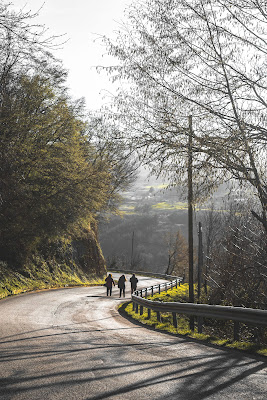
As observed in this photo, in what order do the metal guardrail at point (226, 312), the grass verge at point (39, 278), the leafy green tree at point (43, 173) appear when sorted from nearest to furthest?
the metal guardrail at point (226, 312) < the leafy green tree at point (43, 173) < the grass verge at point (39, 278)

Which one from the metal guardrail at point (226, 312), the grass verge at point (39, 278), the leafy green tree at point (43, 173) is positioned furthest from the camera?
the grass verge at point (39, 278)

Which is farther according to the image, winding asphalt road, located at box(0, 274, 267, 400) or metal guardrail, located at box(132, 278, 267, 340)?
metal guardrail, located at box(132, 278, 267, 340)

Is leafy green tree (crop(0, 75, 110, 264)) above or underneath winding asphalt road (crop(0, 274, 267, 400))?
above

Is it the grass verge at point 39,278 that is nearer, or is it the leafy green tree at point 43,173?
the leafy green tree at point 43,173

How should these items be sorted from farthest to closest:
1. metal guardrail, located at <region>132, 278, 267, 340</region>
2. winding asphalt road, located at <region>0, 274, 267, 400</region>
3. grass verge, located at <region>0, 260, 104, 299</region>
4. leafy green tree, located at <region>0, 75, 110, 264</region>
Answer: grass verge, located at <region>0, 260, 104, 299</region>
leafy green tree, located at <region>0, 75, 110, 264</region>
metal guardrail, located at <region>132, 278, 267, 340</region>
winding asphalt road, located at <region>0, 274, 267, 400</region>

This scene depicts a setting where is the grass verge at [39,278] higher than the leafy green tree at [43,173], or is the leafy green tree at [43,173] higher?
the leafy green tree at [43,173]

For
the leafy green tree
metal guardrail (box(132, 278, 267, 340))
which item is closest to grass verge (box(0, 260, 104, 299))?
the leafy green tree

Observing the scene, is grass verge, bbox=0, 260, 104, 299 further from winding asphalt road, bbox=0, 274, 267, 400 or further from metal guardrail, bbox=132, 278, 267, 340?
Answer: winding asphalt road, bbox=0, 274, 267, 400

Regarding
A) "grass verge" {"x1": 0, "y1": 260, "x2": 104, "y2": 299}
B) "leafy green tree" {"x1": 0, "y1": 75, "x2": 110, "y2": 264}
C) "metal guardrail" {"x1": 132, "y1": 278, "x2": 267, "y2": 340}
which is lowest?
"grass verge" {"x1": 0, "y1": 260, "x2": 104, "y2": 299}

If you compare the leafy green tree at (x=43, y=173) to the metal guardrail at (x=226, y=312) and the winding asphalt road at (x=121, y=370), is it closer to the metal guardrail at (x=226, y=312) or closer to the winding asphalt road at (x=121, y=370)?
the metal guardrail at (x=226, y=312)

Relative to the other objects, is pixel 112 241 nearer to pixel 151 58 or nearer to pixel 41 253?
pixel 41 253

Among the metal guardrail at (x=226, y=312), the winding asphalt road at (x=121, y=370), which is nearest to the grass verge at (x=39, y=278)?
the metal guardrail at (x=226, y=312)

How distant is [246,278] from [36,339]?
7.52 metres

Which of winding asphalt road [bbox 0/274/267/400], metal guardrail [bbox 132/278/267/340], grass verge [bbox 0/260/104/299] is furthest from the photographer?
grass verge [bbox 0/260/104/299]
